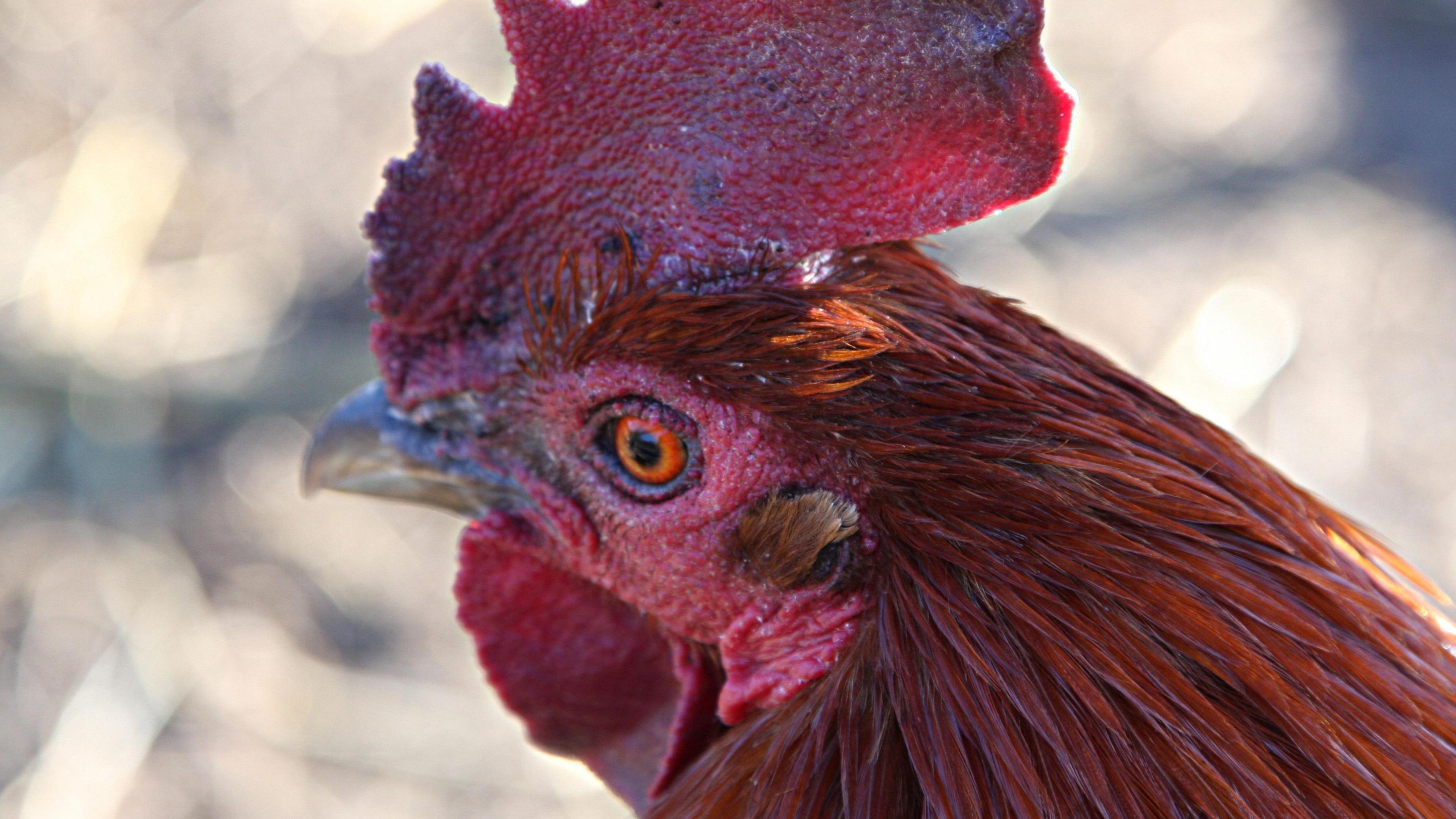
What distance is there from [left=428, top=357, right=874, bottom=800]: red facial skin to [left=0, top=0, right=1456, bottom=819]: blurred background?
4.78 ft

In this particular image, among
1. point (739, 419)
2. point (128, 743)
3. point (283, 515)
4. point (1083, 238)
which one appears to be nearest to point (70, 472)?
point (283, 515)

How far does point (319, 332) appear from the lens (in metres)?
4.16

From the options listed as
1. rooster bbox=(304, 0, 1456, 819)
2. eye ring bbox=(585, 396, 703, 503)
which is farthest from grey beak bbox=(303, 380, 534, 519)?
eye ring bbox=(585, 396, 703, 503)

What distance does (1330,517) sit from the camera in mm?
1588

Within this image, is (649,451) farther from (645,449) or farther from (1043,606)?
(1043,606)

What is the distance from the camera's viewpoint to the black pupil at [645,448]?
4.78 ft

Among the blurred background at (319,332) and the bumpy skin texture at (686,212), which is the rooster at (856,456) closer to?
the bumpy skin texture at (686,212)

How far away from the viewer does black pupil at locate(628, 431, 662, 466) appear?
1.46 metres

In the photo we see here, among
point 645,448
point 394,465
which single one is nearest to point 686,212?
point 645,448

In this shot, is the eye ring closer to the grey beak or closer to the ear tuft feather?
the ear tuft feather

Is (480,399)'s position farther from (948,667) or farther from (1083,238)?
(1083,238)

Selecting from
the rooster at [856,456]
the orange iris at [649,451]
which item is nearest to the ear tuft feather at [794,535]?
the rooster at [856,456]

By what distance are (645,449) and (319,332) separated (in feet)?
9.97

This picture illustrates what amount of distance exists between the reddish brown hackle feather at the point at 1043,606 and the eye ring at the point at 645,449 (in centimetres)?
7
